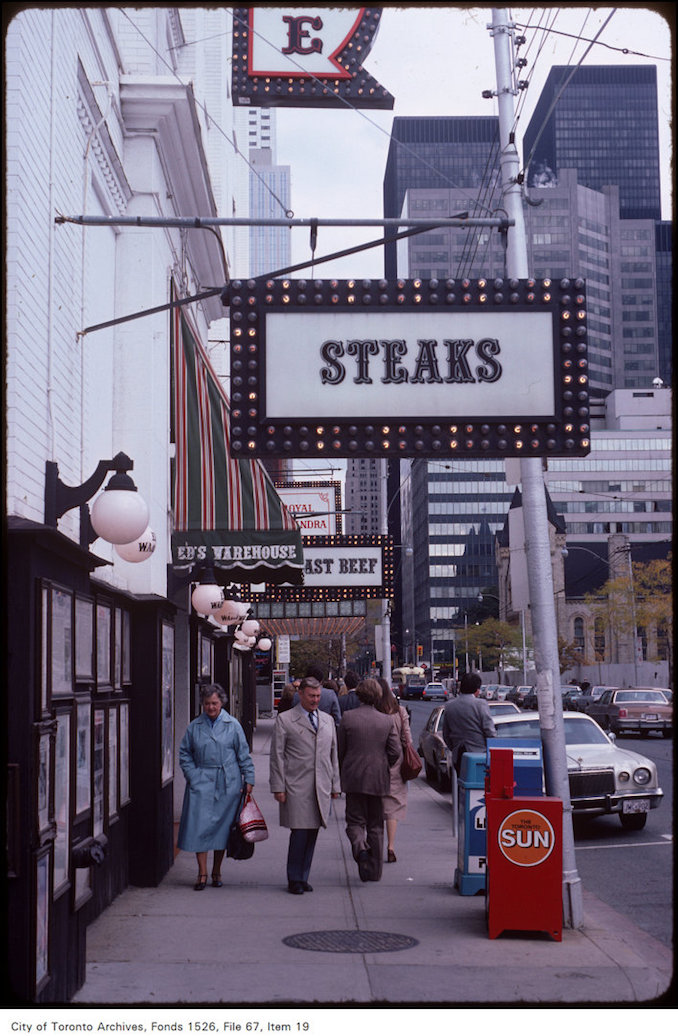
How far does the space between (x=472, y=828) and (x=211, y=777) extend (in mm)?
2328

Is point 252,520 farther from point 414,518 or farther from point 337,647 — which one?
point 414,518

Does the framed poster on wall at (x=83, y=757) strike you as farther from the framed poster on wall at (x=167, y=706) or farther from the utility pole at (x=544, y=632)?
the framed poster on wall at (x=167, y=706)

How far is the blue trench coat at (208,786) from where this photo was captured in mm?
10719

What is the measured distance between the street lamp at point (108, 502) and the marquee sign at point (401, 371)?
94 cm

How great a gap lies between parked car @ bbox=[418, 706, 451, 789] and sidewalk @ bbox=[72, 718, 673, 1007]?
852 centimetres

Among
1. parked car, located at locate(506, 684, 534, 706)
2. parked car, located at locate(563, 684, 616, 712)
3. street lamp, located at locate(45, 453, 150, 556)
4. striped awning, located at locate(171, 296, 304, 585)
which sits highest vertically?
striped awning, located at locate(171, 296, 304, 585)

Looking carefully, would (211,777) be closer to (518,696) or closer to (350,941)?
(350,941)

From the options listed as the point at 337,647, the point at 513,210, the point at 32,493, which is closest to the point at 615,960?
the point at 32,493

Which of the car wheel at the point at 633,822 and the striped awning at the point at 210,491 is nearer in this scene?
the striped awning at the point at 210,491

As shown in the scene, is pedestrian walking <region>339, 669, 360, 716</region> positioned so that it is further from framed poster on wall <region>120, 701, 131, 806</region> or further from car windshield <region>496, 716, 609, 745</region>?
framed poster on wall <region>120, 701, 131, 806</region>

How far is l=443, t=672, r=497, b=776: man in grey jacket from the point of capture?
13516mm

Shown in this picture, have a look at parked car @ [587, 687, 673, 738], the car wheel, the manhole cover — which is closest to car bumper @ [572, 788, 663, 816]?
the car wheel

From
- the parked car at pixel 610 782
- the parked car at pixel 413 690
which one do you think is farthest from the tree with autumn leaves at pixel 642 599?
the parked car at pixel 610 782

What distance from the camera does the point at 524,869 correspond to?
8781mm
